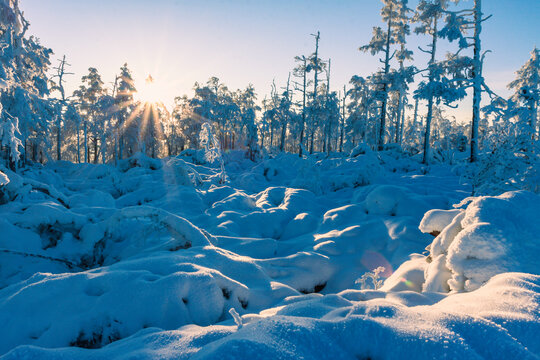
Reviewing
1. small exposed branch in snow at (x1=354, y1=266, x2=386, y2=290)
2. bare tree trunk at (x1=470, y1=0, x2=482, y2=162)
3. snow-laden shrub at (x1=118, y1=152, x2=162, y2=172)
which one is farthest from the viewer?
snow-laden shrub at (x1=118, y1=152, x2=162, y2=172)

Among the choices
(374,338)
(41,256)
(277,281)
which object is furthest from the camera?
(41,256)

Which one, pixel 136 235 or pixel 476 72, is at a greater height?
pixel 476 72

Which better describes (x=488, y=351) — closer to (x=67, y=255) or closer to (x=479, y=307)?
(x=479, y=307)

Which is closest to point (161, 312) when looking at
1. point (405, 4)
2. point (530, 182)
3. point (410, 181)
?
point (530, 182)

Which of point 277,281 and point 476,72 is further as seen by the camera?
point 476,72

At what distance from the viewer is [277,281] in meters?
4.57

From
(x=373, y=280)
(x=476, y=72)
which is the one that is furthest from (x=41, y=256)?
(x=476, y=72)

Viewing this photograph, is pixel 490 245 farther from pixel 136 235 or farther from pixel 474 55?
pixel 474 55

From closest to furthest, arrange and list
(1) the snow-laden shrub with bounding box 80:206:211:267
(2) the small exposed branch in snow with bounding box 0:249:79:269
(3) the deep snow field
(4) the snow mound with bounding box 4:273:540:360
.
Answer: (4) the snow mound with bounding box 4:273:540:360
(3) the deep snow field
(2) the small exposed branch in snow with bounding box 0:249:79:269
(1) the snow-laden shrub with bounding box 80:206:211:267

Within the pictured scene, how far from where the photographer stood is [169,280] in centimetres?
318

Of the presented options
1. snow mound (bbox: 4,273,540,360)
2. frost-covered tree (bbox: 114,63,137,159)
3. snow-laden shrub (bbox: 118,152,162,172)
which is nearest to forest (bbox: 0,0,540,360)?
snow mound (bbox: 4,273,540,360)

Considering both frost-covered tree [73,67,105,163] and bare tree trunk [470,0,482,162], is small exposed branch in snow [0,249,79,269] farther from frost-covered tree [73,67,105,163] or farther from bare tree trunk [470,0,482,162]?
frost-covered tree [73,67,105,163]

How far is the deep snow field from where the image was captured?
161 centimetres

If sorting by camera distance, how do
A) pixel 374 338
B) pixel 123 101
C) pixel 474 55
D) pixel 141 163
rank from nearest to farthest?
pixel 374 338 → pixel 474 55 → pixel 141 163 → pixel 123 101
